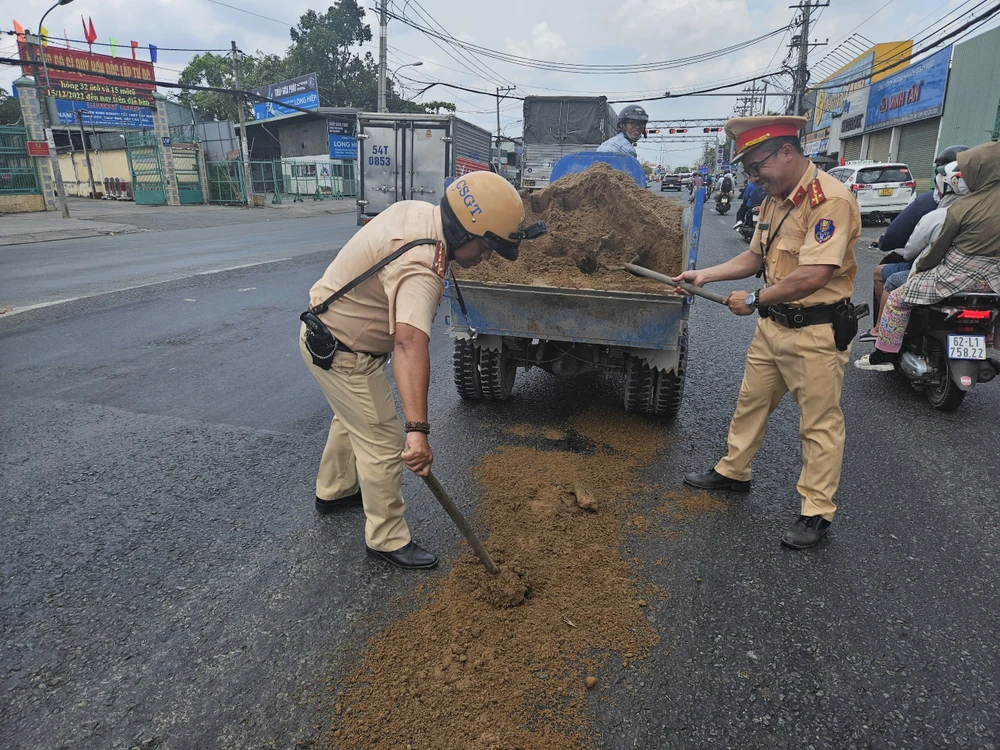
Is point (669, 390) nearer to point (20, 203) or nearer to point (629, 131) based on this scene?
point (629, 131)

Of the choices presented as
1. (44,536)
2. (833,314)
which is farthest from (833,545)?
(44,536)

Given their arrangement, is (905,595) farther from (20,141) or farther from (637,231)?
(20,141)

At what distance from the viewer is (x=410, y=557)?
9.29 ft

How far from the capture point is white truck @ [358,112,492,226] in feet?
47.9

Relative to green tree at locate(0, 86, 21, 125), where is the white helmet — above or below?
below

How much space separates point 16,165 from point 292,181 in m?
14.8

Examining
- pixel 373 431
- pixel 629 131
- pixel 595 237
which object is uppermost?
pixel 629 131

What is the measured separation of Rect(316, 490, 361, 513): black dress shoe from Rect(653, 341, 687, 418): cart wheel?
2135 millimetres

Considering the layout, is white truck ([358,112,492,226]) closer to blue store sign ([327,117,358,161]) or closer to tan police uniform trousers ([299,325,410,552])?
tan police uniform trousers ([299,325,410,552])

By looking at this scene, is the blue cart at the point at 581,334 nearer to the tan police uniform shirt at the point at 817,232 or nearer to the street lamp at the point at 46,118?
the tan police uniform shirt at the point at 817,232

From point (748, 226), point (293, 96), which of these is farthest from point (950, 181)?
point (293, 96)

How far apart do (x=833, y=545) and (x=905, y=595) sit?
41 centimetres

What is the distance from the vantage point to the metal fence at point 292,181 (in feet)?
101

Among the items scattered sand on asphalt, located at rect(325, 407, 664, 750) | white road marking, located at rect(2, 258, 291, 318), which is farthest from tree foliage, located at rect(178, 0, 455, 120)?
scattered sand on asphalt, located at rect(325, 407, 664, 750)
